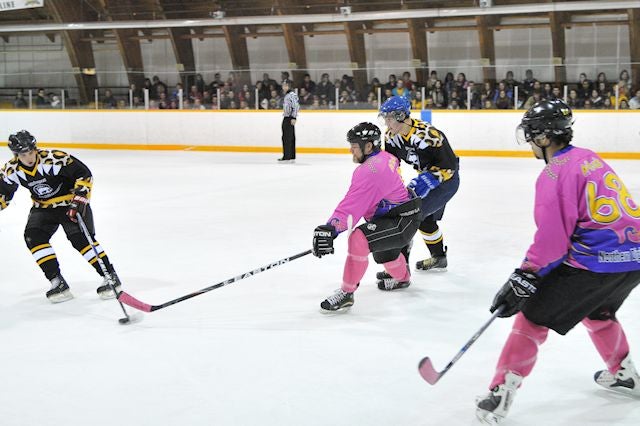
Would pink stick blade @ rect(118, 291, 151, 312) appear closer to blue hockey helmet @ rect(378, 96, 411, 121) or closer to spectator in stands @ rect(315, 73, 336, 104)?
blue hockey helmet @ rect(378, 96, 411, 121)

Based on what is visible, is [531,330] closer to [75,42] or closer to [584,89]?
[584,89]

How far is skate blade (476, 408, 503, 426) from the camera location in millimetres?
2332

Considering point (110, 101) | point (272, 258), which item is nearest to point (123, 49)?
point (110, 101)

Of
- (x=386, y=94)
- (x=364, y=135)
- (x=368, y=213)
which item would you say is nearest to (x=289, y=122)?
(x=386, y=94)

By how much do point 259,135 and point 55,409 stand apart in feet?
42.5

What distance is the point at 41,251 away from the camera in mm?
4047

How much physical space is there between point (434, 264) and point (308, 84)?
39.4ft

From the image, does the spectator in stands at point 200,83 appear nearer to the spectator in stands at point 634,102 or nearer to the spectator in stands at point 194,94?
the spectator in stands at point 194,94

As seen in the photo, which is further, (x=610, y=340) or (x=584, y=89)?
(x=584, y=89)

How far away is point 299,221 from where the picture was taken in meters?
6.54

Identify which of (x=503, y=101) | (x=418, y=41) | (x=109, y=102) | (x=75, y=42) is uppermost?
(x=75, y=42)

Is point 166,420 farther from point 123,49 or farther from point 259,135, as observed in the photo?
point 123,49

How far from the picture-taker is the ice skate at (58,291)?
13.1 ft

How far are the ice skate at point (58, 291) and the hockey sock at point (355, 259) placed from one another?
5.09 feet
